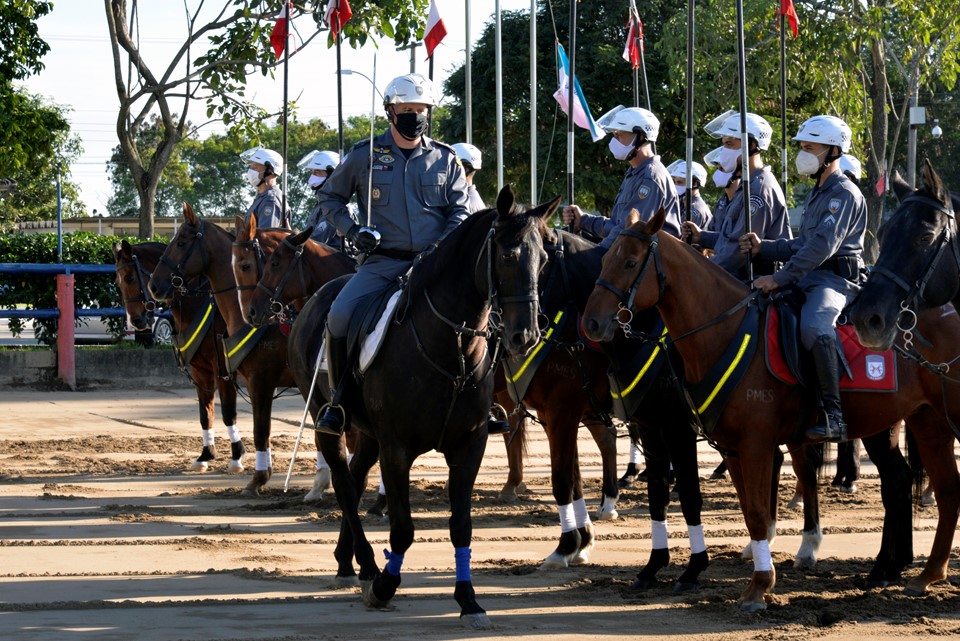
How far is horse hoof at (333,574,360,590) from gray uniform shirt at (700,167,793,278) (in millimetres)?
3562

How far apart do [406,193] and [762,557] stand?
3187mm

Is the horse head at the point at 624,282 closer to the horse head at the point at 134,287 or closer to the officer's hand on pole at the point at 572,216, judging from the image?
the officer's hand on pole at the point at 572,216

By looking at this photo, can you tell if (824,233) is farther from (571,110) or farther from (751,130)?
(571,110)

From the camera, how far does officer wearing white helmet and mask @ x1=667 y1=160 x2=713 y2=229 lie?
13.5 m

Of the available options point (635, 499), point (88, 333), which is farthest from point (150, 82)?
point (635, 499)

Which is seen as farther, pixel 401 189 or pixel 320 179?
pixel 320 179

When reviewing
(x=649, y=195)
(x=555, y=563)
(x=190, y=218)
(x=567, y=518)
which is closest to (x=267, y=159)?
(x=190, y=218)

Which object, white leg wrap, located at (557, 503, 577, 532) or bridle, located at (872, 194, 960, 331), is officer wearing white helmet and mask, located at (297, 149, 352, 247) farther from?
bridle, located at (872, 194, 960, 331)

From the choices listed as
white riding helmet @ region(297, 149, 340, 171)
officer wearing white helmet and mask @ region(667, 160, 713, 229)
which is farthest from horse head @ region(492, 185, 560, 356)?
white riding helmet @ region(297, 149, 340, 171)

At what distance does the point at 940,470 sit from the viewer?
8.75 meters

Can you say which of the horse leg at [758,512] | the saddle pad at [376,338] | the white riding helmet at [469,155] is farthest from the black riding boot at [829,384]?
the white riding helmet at [469,155]

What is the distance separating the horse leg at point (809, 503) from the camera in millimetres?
9414

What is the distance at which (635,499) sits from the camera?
1266cm

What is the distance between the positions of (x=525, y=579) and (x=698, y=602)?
50.3 inches
